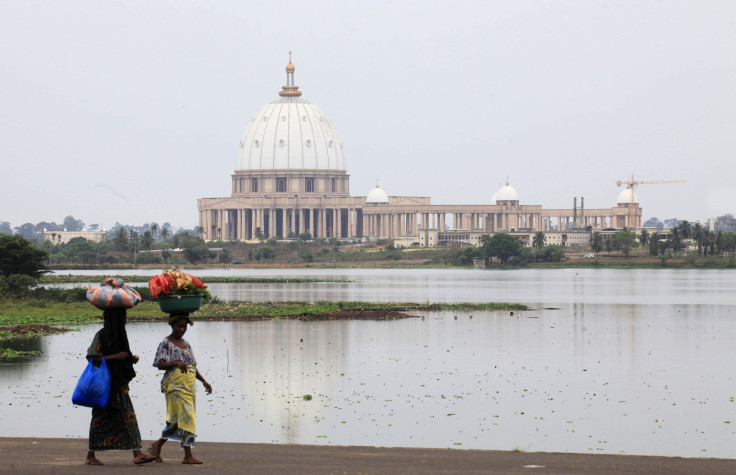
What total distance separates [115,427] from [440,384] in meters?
11.4

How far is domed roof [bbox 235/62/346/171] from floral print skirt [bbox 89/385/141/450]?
6654 inches

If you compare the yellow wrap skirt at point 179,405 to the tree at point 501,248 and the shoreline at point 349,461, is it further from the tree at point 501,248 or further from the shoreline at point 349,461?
the tree at point 501,248

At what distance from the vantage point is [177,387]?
50.3 feet

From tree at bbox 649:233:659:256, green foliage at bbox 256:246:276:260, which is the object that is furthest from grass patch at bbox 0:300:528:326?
green foliage at bbox 256:246:276:260

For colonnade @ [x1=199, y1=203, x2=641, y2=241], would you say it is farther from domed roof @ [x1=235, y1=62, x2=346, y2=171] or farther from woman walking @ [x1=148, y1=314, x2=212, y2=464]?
woman walking @ [x1=148, y1=314, x2=212, y2=464]

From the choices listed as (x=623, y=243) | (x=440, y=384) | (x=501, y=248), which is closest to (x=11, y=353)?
(x=440, y=384)

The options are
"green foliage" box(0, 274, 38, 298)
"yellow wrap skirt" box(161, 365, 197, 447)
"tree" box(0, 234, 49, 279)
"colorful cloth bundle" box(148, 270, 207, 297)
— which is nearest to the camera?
"yellow wrap skirt" box(161, 365, 197, 447)

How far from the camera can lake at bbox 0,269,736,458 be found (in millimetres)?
18828

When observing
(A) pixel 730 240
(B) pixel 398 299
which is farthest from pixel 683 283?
(A) pixel 730 240

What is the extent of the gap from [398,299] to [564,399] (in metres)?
39.2

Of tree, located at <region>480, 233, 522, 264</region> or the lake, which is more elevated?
tree, located at <region>480, 233, 522, 264</region>

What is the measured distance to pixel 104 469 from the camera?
14148mm

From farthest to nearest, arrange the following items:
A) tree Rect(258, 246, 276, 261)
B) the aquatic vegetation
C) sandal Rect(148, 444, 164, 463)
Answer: tree Rect(258, 246, 276, 261)
the aquatic vegetation
sandal Rect(148, 444, 164, 463)

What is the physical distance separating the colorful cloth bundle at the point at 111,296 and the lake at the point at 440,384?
13.0 feet
